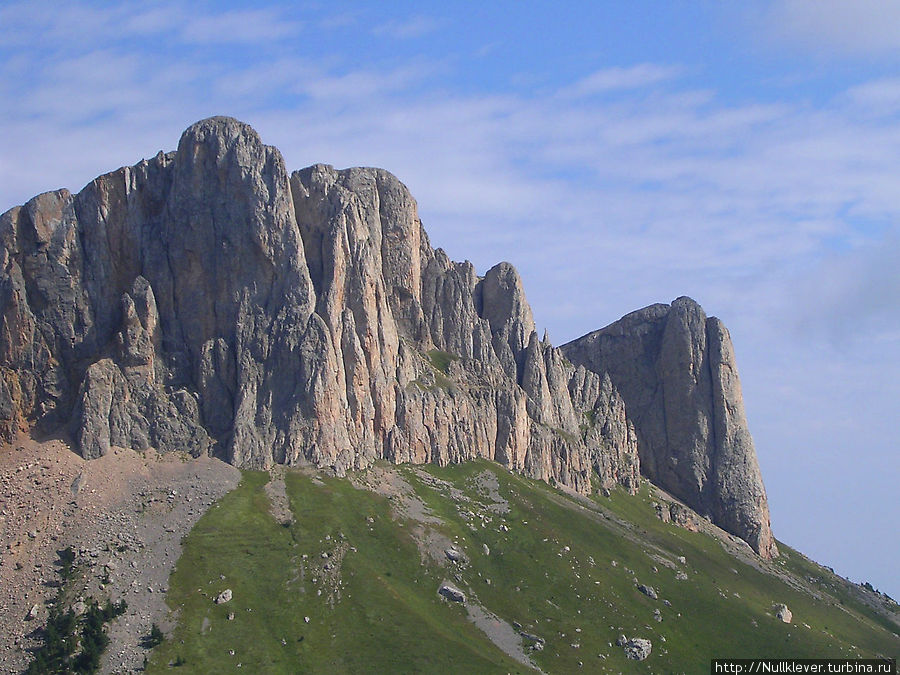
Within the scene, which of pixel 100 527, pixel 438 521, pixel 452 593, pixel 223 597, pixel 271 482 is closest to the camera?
pixel 223 597

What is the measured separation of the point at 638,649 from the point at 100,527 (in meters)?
69.7

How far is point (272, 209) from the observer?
174375mm

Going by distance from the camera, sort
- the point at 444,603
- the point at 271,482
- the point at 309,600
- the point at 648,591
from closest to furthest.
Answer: the point at 309,600
the point at 444,603
the point at 271,482
the point at 648,591

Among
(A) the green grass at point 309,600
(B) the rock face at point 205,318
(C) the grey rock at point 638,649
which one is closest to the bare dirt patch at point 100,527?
(A) the green grass at point 309,600

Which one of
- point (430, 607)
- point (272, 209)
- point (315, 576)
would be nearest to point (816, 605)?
point (430, 607)

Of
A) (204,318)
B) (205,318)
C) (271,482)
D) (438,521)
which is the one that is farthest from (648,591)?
(204,318)

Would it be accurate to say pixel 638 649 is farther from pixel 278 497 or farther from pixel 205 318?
pixel 205 318

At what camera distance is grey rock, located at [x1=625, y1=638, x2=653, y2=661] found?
5714 inches

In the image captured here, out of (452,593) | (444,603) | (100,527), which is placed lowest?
(444,603)

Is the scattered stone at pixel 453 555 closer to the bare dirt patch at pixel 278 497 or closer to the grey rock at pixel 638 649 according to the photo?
the bare dirt patch at pixel 278 497

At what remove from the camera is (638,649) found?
146m

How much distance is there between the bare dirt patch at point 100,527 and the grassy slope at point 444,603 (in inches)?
129

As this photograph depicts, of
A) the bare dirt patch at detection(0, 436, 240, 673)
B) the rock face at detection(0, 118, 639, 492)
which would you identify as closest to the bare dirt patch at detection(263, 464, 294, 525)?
the rock face at detection(0, 118, 639, 492)

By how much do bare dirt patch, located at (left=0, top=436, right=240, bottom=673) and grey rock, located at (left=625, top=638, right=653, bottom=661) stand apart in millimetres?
57075
